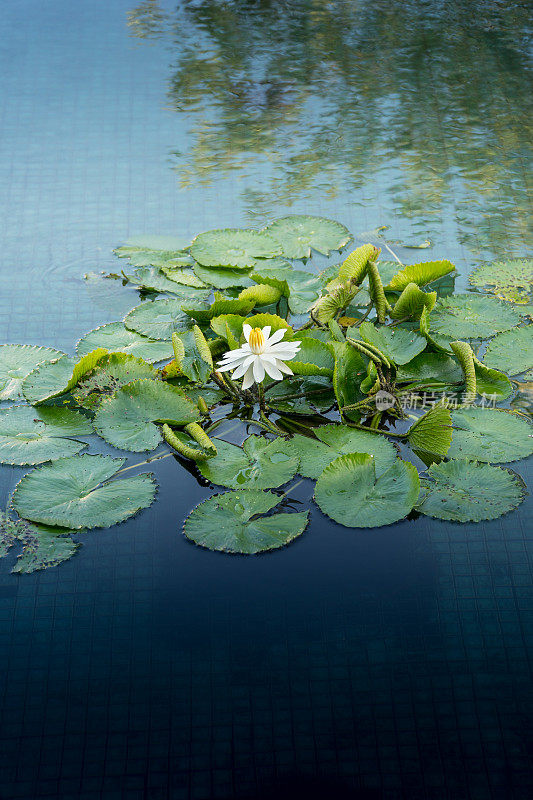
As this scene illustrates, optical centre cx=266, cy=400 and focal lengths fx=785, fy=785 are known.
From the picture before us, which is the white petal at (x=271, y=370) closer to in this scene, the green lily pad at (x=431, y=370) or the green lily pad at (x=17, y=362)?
the green lily pad at (x=431, y=370)

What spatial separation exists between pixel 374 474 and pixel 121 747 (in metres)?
0.58

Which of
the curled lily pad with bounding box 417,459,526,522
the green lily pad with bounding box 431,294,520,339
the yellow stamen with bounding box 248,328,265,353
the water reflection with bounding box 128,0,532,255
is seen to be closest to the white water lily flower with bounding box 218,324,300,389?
the yellow stamen with bounding box 248,328,265,353

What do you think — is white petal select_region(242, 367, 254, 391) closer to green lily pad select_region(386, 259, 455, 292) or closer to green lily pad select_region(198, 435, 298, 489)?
green lily pad select_region(198, 435, 298, 489)

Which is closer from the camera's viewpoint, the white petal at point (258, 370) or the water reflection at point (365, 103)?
the white petal at point (258, 370)

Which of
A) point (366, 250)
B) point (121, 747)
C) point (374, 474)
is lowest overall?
point (121, 747)

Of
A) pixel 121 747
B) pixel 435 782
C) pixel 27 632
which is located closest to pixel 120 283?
pixel 27 632

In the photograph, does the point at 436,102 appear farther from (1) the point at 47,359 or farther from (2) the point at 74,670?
(2) the point at 74,670

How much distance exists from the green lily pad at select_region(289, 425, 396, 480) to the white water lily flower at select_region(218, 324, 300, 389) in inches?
5.3

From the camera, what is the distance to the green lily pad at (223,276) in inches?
72.9

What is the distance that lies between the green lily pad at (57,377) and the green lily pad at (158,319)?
0.18 m

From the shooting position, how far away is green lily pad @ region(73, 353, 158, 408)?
1559mm

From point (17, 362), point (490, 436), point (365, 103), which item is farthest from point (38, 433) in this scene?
point (365, 103)

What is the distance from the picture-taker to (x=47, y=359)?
1.68 metres

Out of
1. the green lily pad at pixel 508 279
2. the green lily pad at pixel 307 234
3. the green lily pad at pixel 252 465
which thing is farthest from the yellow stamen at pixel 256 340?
the green lily pad at pixel 508 279
